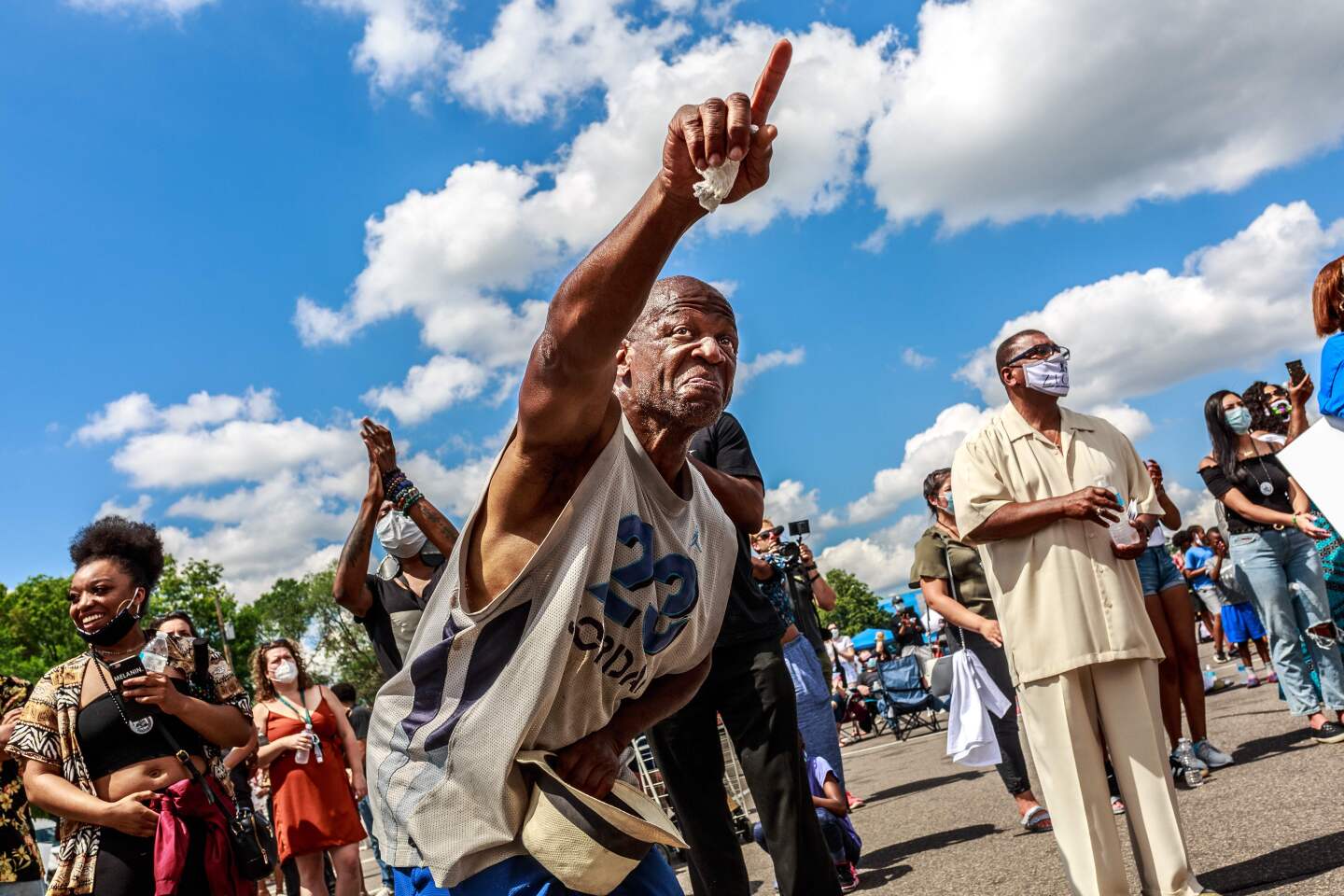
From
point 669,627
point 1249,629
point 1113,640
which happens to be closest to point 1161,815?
point 1113,640

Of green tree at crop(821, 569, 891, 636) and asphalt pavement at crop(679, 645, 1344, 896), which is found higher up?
green tree at crop(821, 569, 891, 636)

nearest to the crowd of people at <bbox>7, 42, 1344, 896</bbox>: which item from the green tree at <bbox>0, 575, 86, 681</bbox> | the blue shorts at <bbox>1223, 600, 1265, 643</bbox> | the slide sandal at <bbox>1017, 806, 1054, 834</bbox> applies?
the slide sandal at <bbox>1017, 806, 1054, 834</bbox>

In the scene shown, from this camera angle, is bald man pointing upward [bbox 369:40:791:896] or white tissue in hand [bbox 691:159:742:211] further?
bald man pointing upward [bbox 369:40:791:896]

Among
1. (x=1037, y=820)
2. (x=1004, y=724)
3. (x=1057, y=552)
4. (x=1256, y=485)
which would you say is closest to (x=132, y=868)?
(x=1057, y=552)

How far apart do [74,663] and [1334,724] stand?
695 centimetres

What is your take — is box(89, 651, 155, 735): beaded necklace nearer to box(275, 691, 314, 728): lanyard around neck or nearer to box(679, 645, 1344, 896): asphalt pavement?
box(679, 645, 1344, 896): asphalt pavement

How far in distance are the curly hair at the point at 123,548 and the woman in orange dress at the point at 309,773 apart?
127 inches

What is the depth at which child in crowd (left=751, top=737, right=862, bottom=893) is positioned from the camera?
5.57 metres

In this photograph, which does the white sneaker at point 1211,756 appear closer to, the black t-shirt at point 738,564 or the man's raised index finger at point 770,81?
the black t-shirt at point 738,564

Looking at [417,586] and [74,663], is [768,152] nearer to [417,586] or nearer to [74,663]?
[74,663]

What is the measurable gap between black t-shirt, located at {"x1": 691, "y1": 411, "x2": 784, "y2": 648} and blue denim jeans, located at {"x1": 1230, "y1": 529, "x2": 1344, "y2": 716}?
477 centimetres

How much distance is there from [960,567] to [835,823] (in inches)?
85.7

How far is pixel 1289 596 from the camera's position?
742 centimetres

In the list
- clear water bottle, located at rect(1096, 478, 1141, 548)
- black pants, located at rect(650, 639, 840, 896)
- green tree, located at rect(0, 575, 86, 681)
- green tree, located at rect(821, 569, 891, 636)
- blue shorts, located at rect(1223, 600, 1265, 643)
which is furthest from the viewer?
green tree, located at rect(821, 569, 891, 636)
